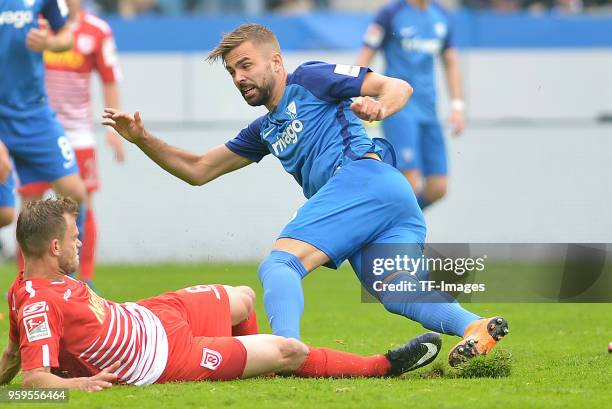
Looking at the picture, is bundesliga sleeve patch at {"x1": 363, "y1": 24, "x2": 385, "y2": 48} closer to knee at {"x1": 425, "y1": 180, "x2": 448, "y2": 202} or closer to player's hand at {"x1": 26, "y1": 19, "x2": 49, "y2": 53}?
knee at {"x1": 425, "y1": 180, "x2": 448, "y2": 202}

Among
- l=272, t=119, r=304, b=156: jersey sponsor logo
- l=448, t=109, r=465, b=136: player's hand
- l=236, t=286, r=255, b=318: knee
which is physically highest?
l=272, t=119, r=304, b=156: jersey sponsor logo

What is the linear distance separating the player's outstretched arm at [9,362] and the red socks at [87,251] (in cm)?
429

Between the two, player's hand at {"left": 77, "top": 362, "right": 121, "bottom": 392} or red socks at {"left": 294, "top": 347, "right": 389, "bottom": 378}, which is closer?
player's hand at {"left": 77, "top": 362, "right": 121, "bottom": 392}

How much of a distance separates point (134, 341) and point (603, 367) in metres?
2.33

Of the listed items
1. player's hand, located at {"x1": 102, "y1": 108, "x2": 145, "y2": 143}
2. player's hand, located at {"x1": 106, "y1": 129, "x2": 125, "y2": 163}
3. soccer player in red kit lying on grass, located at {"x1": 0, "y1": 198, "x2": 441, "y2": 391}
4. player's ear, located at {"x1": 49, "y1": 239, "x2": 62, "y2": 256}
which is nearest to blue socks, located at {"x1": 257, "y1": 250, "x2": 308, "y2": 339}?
soccer player in red kit lying on grass, located at {"x1": 0, "y1": 198, "x2": 441, "y2": 391}

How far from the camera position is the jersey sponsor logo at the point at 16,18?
827 centimetres

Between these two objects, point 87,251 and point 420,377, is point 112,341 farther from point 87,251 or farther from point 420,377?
point 87,251

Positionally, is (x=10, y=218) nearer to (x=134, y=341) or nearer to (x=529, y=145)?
(x=134, y=341)

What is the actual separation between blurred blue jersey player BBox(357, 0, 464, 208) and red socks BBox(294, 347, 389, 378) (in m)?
5.42

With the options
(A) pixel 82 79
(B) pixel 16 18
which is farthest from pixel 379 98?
(A) pixel 82 79

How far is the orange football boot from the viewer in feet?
17.6

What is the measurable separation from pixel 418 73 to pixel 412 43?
0.93 feet

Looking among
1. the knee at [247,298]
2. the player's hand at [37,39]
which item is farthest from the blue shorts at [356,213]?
the player's hand at [37,39]

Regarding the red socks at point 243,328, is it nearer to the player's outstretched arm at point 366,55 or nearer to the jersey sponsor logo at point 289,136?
the jersey sponsor logo at point 289,136
